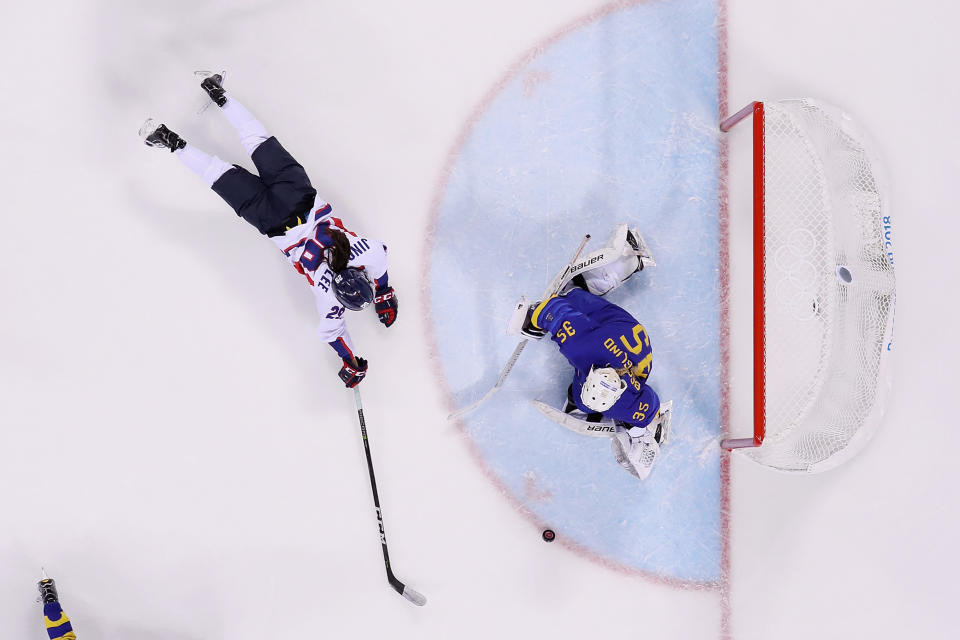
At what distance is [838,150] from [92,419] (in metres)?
4.56

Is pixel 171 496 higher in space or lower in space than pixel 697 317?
lower

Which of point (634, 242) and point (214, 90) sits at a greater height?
→ point (214, 90)

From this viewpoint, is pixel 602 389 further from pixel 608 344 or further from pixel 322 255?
pixel 322 255

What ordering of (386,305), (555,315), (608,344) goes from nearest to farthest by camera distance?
(608,344) → (555,315) → (386,305)

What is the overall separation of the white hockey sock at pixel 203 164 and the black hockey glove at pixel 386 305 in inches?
41.3

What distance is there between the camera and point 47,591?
3.64m

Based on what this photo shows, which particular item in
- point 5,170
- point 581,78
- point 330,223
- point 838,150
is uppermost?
point 581,78

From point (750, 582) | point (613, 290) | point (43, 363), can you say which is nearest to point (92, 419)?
point (43, 363)

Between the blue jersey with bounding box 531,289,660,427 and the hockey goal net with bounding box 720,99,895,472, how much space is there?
715 mm

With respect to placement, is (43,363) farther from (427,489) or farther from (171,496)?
(427,489)

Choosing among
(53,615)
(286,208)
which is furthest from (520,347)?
(53,615)

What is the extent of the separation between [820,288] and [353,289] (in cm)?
255

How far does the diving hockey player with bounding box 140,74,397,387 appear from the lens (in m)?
3.34

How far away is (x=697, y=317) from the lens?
151 inches
